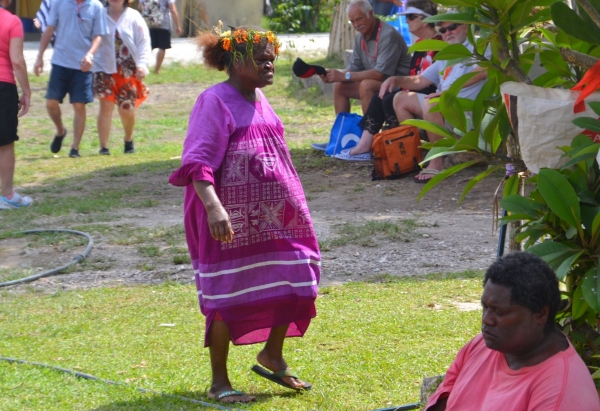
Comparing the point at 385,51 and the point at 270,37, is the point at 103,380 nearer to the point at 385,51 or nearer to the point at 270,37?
the point at 270,37

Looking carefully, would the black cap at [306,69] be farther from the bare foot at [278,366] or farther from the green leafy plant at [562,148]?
the green leafy plant at [562,148]

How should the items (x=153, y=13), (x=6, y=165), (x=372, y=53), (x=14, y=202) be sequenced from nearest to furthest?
(x=6, y=165) < (x=14, y=202) < (x=372, y=53) < (x=153, y=13)

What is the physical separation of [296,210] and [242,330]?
0.63 m

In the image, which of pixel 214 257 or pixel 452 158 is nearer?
pixel 214 257

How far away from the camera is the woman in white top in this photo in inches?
433

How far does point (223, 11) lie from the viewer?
2127cm

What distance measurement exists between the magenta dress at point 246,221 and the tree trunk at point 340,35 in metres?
12.8

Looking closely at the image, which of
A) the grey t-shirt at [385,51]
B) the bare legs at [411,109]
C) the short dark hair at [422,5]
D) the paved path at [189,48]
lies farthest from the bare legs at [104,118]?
the paved path at [189,48]

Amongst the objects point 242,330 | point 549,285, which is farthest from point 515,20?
point 242,330

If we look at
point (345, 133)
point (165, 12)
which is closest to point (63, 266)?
point (345, 133)

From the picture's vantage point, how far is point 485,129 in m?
3.56

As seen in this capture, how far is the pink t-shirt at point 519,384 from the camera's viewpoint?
99.3 inches

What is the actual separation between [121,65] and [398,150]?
4.06 m

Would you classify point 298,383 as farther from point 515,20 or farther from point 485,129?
point 515,20
